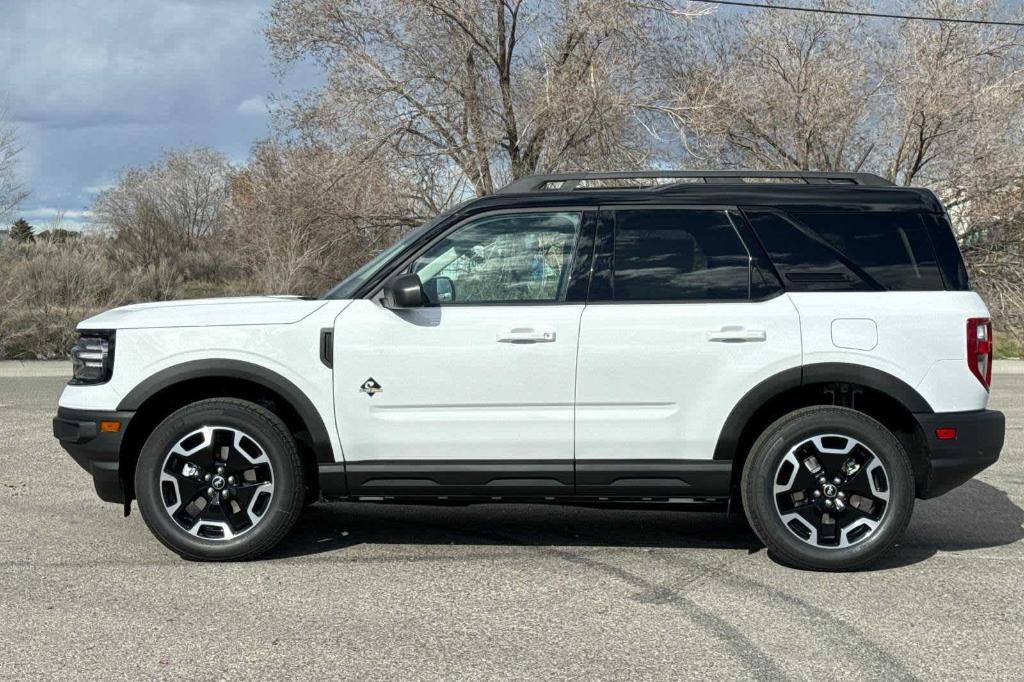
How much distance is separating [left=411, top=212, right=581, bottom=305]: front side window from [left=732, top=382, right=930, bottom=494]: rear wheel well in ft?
4.03

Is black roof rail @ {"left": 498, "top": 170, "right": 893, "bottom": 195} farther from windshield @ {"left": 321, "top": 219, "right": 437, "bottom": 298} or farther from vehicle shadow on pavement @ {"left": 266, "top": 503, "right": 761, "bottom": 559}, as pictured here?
Result: vehicle shadow on pavement @ {"left": 266, "top": 503, "right": 761, "bottom": 559}

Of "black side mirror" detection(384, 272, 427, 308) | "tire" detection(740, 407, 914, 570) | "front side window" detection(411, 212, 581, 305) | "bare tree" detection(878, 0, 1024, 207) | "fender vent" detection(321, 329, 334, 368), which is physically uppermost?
"bare tree" detection(878, 0, 1024, 207)

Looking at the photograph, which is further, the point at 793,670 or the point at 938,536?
the point at 938,536

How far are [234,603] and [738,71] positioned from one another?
859 inches

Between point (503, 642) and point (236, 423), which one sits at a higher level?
point (236, 423)

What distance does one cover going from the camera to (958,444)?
210 inches

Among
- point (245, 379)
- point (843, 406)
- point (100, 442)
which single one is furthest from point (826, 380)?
point (100, 442)

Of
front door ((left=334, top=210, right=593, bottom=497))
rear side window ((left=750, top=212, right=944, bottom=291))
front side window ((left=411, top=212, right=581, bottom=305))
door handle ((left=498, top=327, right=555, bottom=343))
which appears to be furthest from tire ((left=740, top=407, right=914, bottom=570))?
front side window ((left=411, top=212, right=581, bottom=305))

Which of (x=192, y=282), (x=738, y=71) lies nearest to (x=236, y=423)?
(x=738, y=71)

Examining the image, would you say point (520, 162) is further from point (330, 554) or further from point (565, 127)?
point (330, 554)

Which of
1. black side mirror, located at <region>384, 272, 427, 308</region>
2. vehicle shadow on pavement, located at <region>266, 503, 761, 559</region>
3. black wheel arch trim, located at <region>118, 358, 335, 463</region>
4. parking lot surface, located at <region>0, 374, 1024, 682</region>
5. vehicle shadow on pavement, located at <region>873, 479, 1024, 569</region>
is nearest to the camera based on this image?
parking lot surface, located at <region>0, 374, 1024, 682</region>

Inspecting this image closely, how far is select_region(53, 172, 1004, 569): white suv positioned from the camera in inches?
210

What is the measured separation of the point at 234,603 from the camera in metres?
4.84

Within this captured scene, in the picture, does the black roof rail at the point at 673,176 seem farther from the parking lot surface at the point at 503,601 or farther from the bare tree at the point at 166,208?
the bare tree at the point at 166,208
